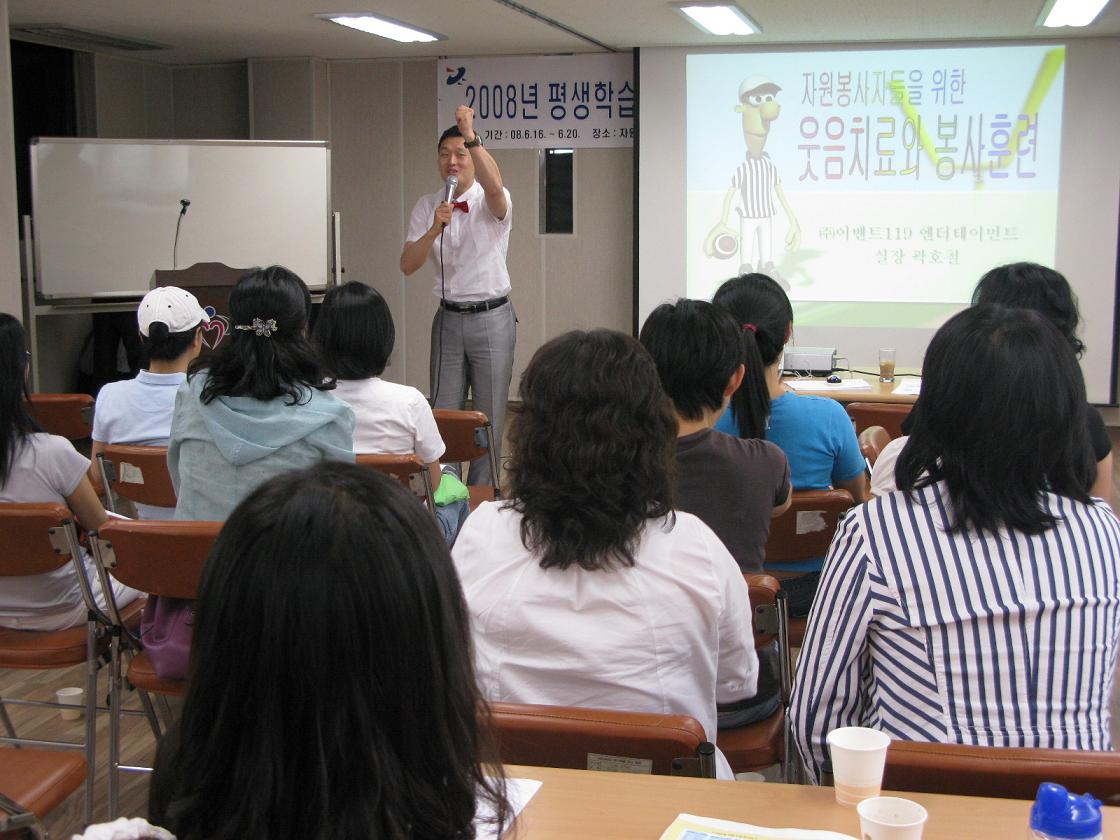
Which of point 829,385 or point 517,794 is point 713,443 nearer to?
point 517,794

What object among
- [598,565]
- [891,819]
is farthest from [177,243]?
[891,819]

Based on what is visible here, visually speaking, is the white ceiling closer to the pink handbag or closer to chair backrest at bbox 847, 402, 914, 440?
chair backrest at bbox 847, 402, 914, 440

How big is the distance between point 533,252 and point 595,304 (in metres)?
0.60

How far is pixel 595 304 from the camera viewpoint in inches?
335

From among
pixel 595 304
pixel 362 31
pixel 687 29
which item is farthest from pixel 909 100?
pixel 362 31

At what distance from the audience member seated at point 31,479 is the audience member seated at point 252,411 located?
0.91 ft

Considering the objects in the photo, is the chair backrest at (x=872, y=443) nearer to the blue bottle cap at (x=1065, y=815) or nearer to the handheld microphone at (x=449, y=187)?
the blue bottle cap at (x=1065, y=815)

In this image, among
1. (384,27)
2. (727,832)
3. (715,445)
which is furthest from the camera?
(384,27)

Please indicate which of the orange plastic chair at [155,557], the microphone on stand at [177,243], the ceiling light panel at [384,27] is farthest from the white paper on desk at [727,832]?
the microphone on stand at [177,243]

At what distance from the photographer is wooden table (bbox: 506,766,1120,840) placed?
1283mm

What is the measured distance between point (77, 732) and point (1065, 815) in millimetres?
2828

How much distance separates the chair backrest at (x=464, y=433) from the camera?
3.87 m

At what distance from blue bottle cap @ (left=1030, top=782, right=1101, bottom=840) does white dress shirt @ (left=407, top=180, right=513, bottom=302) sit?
14.7ft

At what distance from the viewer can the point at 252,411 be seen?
262 centimetres
